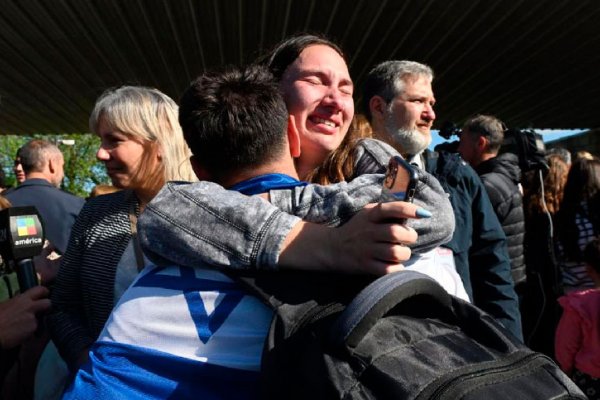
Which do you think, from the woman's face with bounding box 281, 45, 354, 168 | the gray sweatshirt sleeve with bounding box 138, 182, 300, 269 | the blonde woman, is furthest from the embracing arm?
the blonde woman

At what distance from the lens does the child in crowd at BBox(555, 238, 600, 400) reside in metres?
3.38

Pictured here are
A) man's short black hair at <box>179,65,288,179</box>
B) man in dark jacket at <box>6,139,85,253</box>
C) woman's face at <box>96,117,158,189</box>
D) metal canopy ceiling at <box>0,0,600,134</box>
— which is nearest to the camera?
man's short black hair at <box>179,65,288,179</box>

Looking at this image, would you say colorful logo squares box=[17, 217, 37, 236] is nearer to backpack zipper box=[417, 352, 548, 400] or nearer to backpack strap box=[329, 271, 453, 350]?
backpack strap box=[329, 271, 453, 350]

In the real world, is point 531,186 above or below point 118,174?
below

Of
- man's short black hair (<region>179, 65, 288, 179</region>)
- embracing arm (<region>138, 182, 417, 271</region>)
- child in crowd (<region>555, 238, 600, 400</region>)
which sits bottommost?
child in crowd (<region>555, 238, 600, 400</region>)

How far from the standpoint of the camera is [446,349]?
896mm

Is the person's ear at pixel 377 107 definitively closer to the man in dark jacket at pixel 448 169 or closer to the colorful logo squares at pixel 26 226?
the man in dark jacket at pixel 448 169

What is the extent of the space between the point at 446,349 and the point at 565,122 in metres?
12.1

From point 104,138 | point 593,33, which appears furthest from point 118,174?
point 593,33

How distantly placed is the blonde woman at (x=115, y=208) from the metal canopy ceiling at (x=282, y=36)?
12.4 feet

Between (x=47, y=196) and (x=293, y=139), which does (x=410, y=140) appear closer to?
(x=293, y=139)

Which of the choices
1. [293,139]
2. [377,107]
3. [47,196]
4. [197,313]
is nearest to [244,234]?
[197,313]

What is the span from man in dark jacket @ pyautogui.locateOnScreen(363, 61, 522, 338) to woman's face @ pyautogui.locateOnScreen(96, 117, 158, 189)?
3.27 ft

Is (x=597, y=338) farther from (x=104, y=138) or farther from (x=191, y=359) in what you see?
(x=191, y=359)
